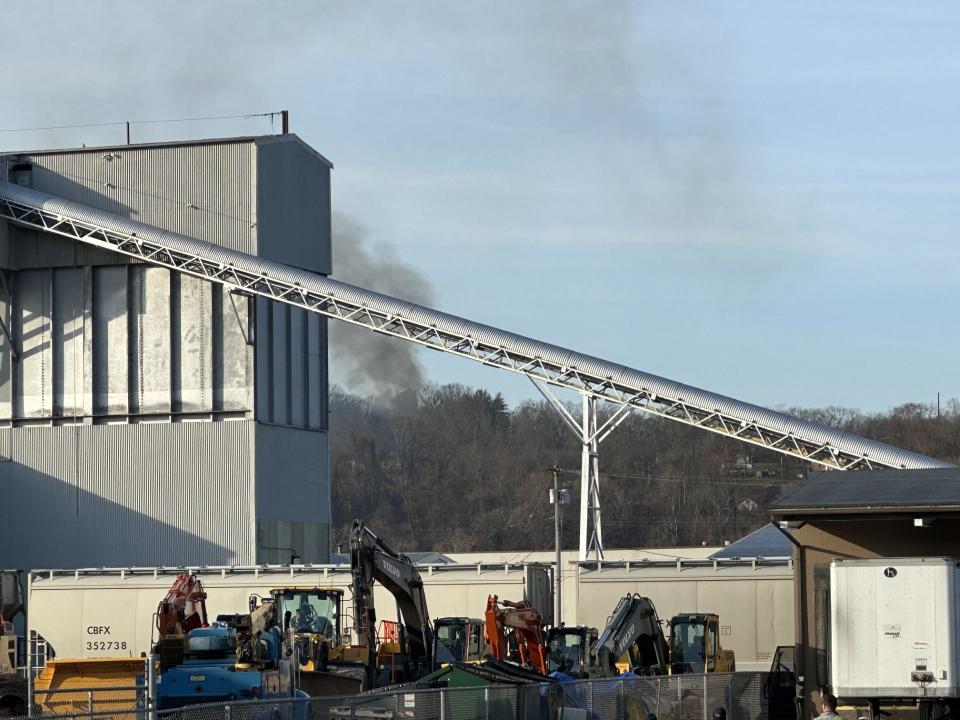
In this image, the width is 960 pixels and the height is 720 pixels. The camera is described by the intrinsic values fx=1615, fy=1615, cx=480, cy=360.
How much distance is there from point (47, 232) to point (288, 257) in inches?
362

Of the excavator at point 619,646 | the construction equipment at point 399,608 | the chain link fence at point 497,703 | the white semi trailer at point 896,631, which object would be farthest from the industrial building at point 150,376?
the white semi trailer at point 896,631

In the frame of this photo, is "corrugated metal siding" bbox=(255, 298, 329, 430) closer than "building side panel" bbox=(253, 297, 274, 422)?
No

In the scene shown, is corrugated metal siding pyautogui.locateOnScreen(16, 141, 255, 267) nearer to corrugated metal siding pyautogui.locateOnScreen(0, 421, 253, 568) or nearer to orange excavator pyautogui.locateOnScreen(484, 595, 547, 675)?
corrugated metal siding pyautogui.locateOnScreen(0, 421, 253, 568)

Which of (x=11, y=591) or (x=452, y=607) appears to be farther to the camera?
(x=452, y=607)

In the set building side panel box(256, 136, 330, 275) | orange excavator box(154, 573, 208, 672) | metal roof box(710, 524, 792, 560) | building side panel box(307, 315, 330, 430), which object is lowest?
orange excavator box(154, 573, 208, 672)

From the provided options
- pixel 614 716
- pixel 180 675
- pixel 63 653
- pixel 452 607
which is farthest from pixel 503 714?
pixel 63 653

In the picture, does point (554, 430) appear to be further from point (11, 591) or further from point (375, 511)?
point (11, 591)

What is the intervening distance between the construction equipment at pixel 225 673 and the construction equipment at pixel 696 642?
38.7 feet

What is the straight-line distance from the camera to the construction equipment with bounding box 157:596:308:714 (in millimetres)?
29500

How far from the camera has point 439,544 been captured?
15350 cm

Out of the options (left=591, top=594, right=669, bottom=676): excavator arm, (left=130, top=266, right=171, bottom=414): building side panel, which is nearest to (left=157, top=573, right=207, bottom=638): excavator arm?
(left=591, top=594, right=669, bottom=676): excavator arm

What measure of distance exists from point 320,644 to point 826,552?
14073mm

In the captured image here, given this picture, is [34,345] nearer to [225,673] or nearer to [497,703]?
[225,673]

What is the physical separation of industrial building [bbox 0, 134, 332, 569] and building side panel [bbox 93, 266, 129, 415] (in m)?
0.05
